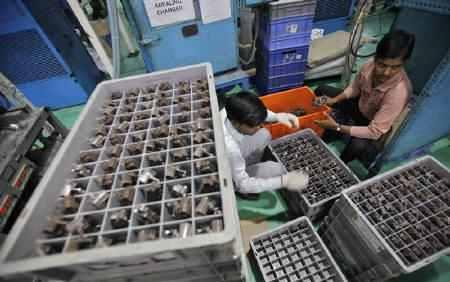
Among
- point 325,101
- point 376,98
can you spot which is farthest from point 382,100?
point 325,101

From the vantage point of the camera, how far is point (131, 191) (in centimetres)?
58

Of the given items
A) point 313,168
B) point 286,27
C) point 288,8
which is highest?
point 288,8

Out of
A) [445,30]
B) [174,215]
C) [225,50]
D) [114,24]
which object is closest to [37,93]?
[114,24]

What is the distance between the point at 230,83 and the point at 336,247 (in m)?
1.55

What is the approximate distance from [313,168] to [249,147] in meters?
0.49

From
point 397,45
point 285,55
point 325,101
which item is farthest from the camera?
point 285,55

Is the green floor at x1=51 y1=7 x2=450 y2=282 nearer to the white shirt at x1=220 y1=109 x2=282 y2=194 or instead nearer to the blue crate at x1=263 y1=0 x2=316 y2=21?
the white shirt at x1=220 y1=109 x2=282 y2=194

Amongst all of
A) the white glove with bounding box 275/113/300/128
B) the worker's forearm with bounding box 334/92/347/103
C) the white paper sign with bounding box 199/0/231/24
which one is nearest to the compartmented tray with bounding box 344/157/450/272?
the white glove with bounding box 275/113/300/128

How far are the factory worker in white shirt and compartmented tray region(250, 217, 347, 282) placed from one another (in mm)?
241

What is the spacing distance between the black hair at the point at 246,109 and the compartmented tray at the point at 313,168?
0.57 m

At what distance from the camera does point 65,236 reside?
51cm

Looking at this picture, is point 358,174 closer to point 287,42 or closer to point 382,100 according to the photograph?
point 382,100

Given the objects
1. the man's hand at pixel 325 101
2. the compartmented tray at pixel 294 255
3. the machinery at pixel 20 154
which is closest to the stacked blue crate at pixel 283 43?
the man's hand at pixel 325 101

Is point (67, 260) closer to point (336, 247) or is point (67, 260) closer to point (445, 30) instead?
point (336, 247)
